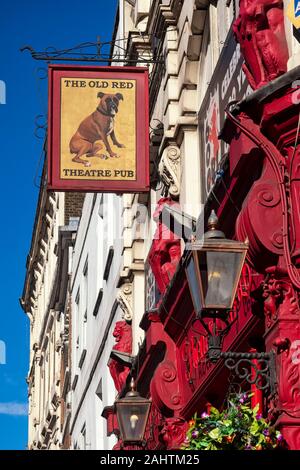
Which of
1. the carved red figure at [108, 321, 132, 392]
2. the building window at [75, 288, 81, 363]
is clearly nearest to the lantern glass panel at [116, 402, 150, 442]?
the carved red figure at [108, 321, 132, 392]

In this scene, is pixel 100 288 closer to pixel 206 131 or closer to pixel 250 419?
pixel 206 131

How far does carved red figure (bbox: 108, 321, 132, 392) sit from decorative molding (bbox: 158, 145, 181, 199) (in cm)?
563

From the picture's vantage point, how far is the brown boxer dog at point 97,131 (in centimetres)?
1755

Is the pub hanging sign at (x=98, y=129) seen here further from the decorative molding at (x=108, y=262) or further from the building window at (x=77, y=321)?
the building window at (x=77, y=321)

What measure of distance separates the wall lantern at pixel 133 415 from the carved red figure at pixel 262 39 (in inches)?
252

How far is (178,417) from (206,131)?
385 centimetres

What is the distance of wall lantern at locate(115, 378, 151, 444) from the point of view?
54.4 feet

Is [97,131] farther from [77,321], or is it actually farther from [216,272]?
[77,321]

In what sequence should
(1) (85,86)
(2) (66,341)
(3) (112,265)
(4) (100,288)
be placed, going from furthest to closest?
(2) (66,341) → (4) (100,288) → (3) (112,265) → (1) (85,86)

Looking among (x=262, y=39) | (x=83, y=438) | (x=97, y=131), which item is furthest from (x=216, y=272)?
(x=83, y=438)

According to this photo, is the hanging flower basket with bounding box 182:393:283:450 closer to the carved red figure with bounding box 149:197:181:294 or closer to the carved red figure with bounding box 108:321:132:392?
the carved red figure with bounding box 149:197:181:294

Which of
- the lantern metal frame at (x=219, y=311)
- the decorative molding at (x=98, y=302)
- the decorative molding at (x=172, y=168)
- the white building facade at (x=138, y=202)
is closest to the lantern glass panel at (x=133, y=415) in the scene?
the white building facade at (x=138, y=202)
